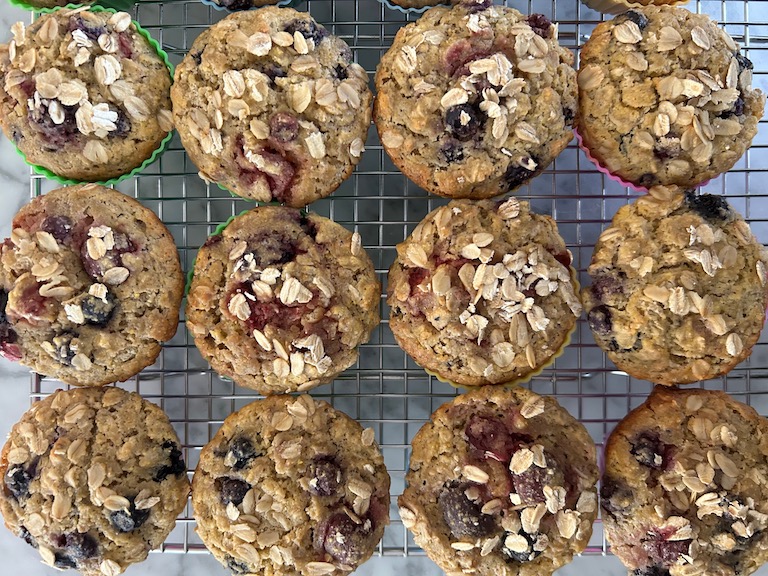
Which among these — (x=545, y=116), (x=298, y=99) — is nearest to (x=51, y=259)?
(x=298, y=99)

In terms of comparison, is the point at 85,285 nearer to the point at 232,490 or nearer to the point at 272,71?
Answer: the point at 232,490

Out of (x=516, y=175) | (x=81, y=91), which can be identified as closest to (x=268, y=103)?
(x=81, y=91)

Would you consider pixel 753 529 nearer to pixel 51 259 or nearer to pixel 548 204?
pixel 548 204

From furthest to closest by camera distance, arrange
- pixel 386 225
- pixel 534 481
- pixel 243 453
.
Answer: pixel 386 225 → pixel 243 453 → pixel 534 481

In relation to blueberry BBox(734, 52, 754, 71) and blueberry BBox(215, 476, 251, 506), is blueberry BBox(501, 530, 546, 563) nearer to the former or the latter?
blueberry BBox(215, 476, 251, 506)

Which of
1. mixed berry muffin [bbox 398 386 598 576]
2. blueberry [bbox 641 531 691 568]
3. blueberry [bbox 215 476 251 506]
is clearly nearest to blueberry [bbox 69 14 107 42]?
blueberry [bbox 215 476 251 506]

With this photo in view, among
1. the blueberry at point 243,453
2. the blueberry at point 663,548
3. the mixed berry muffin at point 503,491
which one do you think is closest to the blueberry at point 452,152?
the mixed berry muffin at point 503,491
